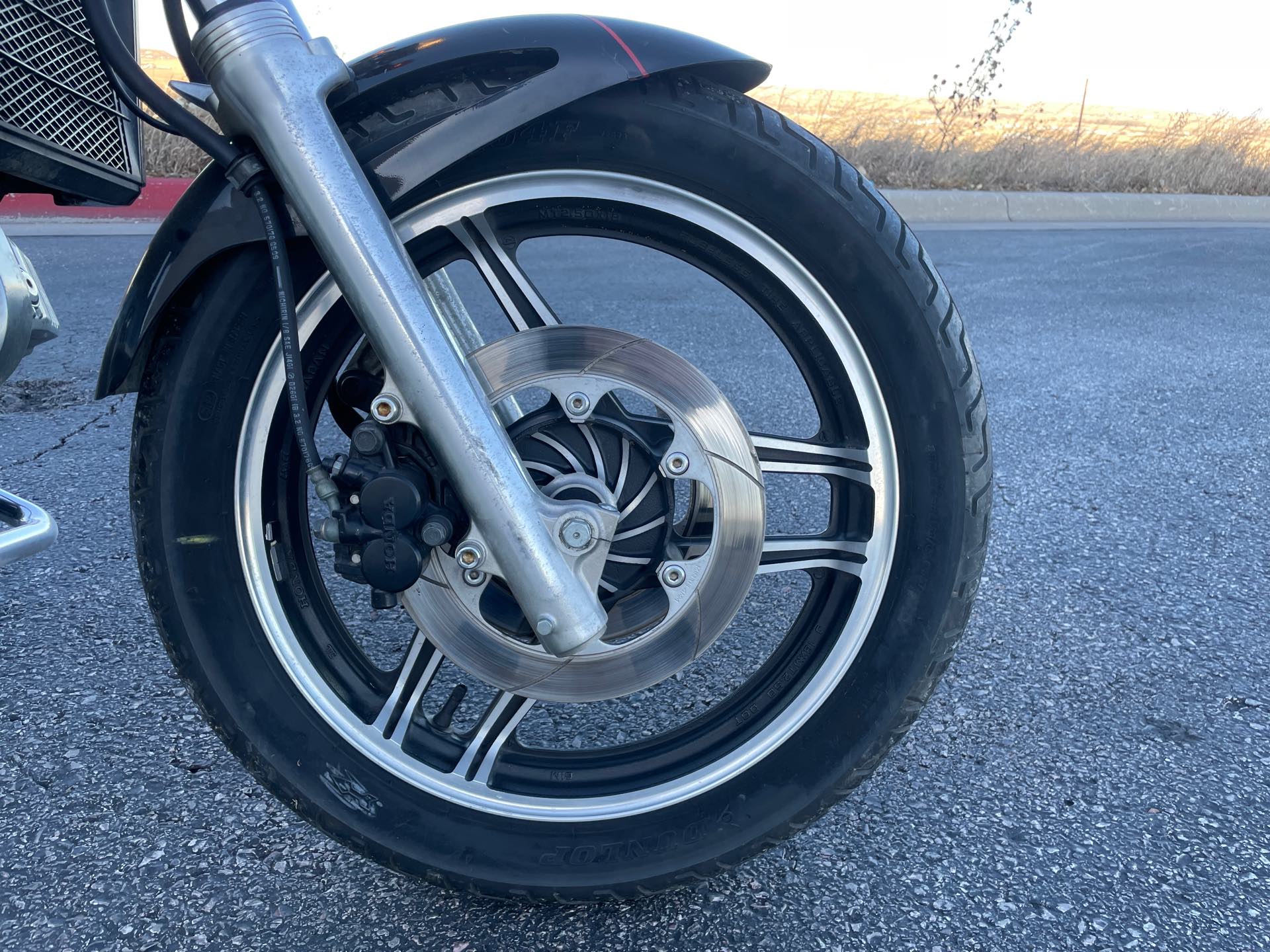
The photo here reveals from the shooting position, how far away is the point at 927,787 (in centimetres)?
151

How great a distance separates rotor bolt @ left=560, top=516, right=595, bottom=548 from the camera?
1101 millimetres

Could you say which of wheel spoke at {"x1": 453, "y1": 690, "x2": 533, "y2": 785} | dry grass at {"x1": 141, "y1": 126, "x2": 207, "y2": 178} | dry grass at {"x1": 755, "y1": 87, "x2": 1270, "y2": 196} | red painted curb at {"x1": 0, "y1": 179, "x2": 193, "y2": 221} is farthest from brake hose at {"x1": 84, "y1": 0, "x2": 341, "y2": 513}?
dry grass at {"x1": 755, "y1": 87, "x2": 1270, "y2": 196}

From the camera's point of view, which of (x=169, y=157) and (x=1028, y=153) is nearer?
(x=169, y=157)

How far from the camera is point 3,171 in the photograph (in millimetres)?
1070

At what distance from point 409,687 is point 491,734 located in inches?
4.8

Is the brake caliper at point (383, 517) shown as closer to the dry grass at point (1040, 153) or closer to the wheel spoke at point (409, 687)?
the wheel spoke at point (409, 687)

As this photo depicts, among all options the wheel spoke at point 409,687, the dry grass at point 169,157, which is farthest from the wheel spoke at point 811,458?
the dry grass at point 169,157

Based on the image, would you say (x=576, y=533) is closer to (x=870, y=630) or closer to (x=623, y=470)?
(x=623, y=470)

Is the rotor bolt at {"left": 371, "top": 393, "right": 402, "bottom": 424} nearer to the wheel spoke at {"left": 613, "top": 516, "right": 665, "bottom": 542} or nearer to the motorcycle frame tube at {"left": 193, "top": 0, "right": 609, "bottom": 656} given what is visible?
the motorcycle frame tube at {"left": 193, "top": 0, "right": 609, "bottom": 656}

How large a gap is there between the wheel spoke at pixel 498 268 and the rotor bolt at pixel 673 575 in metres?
0.32

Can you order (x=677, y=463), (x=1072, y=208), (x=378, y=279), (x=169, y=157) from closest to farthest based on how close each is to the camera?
(x=378, y=279), (x=677, y=463), (x=169, y=157), (x=1072, y=208)

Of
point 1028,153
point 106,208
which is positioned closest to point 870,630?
point 106,208

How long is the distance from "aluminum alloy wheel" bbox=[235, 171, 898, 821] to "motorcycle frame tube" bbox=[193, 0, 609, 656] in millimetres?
101

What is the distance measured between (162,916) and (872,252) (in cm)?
118
